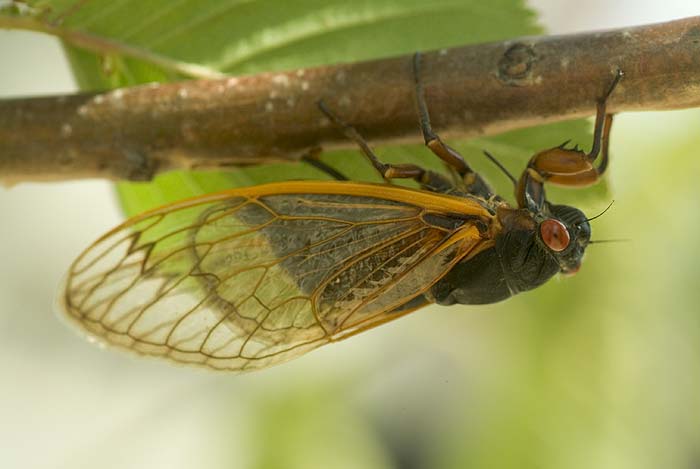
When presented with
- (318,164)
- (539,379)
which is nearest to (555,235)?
(318,164)

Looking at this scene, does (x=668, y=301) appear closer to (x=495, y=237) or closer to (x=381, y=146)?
(x=495, y=237)

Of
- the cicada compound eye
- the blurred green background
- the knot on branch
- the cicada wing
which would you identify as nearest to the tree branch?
the knot on branch

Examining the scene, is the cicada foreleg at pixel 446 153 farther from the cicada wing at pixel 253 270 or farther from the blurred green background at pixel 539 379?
the blurred green background at pixel 539 379

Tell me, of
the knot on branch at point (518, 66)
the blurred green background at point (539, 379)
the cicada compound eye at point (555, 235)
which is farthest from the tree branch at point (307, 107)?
the blurred green background at point (539, 379)

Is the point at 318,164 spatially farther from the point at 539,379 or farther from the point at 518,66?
the point at 539,379

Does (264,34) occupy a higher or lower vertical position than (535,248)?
higher

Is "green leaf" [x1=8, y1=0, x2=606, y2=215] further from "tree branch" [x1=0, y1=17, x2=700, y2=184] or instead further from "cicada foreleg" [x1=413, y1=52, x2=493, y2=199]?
"tree branch" [x1=0, y1=17, x2=700, y2=184]
